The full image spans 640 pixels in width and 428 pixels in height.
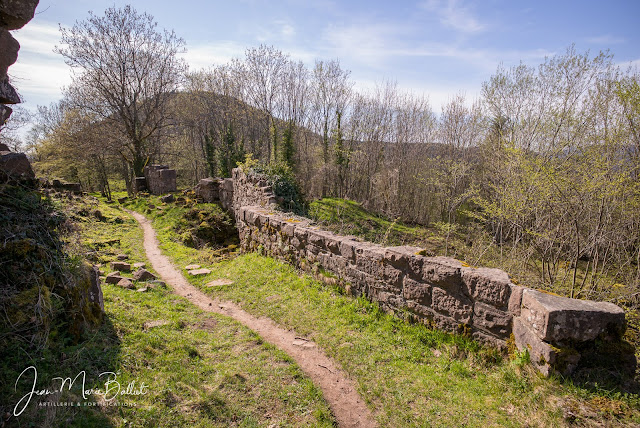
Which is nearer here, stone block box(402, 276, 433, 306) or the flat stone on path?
stone block box(402, 276, 433, 306)

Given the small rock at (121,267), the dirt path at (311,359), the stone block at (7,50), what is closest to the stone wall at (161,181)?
the small rock at (121,267)

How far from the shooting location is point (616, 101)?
8.38m

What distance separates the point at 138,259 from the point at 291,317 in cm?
589

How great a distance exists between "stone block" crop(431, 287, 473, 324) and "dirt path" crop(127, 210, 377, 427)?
63.1 inches

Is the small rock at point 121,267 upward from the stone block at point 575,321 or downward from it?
downward

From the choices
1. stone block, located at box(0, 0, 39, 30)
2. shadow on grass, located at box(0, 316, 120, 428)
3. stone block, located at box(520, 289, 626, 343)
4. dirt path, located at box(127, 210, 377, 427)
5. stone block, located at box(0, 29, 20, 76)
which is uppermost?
stone block, located at box(0, 0, 39, 30)

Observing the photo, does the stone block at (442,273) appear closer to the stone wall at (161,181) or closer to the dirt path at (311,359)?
the dirt path at (311,359)

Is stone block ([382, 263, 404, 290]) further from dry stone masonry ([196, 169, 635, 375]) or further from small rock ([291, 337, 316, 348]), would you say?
small rock ([291, 337, 316, 348])

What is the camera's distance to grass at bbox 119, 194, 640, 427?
2.95 m

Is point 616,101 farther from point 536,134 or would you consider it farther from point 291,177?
point 291,177

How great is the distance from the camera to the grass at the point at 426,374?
9.67 feet

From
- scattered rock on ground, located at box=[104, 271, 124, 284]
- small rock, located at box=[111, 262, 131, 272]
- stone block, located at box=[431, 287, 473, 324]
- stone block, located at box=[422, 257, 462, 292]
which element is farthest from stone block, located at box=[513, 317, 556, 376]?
small rock, located at box=[111, 262, 131, 272]

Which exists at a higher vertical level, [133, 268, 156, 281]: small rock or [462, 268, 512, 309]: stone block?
[462, 268, 512, 309]: stone block

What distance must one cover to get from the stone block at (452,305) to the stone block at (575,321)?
0.87 meters
